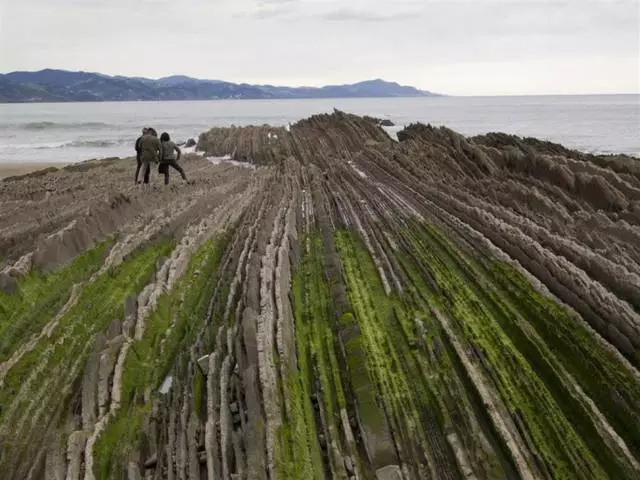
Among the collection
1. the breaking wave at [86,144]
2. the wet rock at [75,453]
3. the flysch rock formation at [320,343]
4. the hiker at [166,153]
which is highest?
the hiker at [166,153]

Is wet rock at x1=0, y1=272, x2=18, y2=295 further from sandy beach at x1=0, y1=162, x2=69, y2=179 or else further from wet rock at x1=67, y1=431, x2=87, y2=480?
sandy beach at x1=0, y1=162, x2=69, y2=179

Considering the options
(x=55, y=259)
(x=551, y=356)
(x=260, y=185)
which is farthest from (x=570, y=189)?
(x=55, y=259)

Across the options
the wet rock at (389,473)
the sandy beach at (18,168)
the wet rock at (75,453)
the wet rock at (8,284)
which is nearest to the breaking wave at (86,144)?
the sandy beach at (18,168)

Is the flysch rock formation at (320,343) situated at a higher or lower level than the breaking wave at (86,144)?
higher

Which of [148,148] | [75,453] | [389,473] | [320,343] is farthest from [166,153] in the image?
[389,473]

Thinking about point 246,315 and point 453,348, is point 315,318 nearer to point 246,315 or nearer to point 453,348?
point 246,315

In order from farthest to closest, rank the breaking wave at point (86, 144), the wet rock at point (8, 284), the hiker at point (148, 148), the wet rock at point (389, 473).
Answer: the breaking wave at point (86, 144) < the hiker at point (148, 148) < the wet rock at point (8, 284) < the wet rock at point (389, 473)

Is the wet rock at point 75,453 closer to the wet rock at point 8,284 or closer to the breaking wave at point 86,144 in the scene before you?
the wet rock at point 8,284

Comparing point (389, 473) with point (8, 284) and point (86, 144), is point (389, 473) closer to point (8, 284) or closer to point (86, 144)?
point (8, 284)

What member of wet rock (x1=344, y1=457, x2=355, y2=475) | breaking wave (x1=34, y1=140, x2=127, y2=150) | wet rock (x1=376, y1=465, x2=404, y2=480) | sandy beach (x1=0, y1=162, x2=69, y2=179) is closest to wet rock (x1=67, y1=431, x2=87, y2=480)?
wet rock (x1=344, y1=457, x2=355, y2=475)

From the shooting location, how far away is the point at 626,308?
24.2 feet

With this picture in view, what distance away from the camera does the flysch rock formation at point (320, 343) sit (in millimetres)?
5566

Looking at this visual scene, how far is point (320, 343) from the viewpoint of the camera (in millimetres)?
7508

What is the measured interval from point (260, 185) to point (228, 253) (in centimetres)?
824
